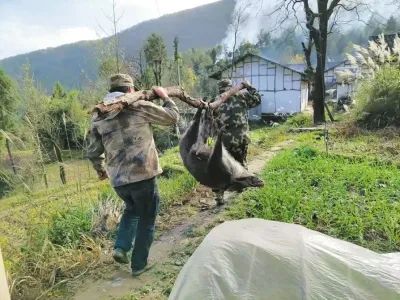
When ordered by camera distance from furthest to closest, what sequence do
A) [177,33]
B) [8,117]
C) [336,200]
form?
[177,33]
[8,117]
[336,200]

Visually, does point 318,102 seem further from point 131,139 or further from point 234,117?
point 131,139

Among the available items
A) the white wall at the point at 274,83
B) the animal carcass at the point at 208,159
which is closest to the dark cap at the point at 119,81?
the animal carcass at the point at 208,159

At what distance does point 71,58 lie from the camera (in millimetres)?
127812

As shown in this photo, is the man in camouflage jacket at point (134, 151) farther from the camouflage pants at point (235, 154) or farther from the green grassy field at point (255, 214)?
the camouflage pants at point (235, 154)

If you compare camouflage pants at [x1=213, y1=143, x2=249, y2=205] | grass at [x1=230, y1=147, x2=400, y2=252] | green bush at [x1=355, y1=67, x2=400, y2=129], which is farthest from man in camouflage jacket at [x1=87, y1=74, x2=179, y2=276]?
green bush at [x1=355, y1=67, x2=400, y2=129]

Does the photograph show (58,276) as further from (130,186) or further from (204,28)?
(204,28)

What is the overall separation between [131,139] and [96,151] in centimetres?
46

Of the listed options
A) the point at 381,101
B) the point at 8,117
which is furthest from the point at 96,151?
the point at 381,101

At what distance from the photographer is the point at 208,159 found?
5.17 m

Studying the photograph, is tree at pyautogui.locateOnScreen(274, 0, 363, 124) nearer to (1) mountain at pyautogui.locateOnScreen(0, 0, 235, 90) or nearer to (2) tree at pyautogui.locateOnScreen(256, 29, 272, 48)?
(2) tree at pyautogui.locateOnScreen(256, 29, 272, 48)

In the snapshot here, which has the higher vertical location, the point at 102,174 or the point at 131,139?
the point at 131,139

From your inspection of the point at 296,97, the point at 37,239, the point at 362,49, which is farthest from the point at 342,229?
the point at 296,97

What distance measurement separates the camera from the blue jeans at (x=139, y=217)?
399 centimetres

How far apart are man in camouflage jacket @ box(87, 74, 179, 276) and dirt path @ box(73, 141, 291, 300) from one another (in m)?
0.18
